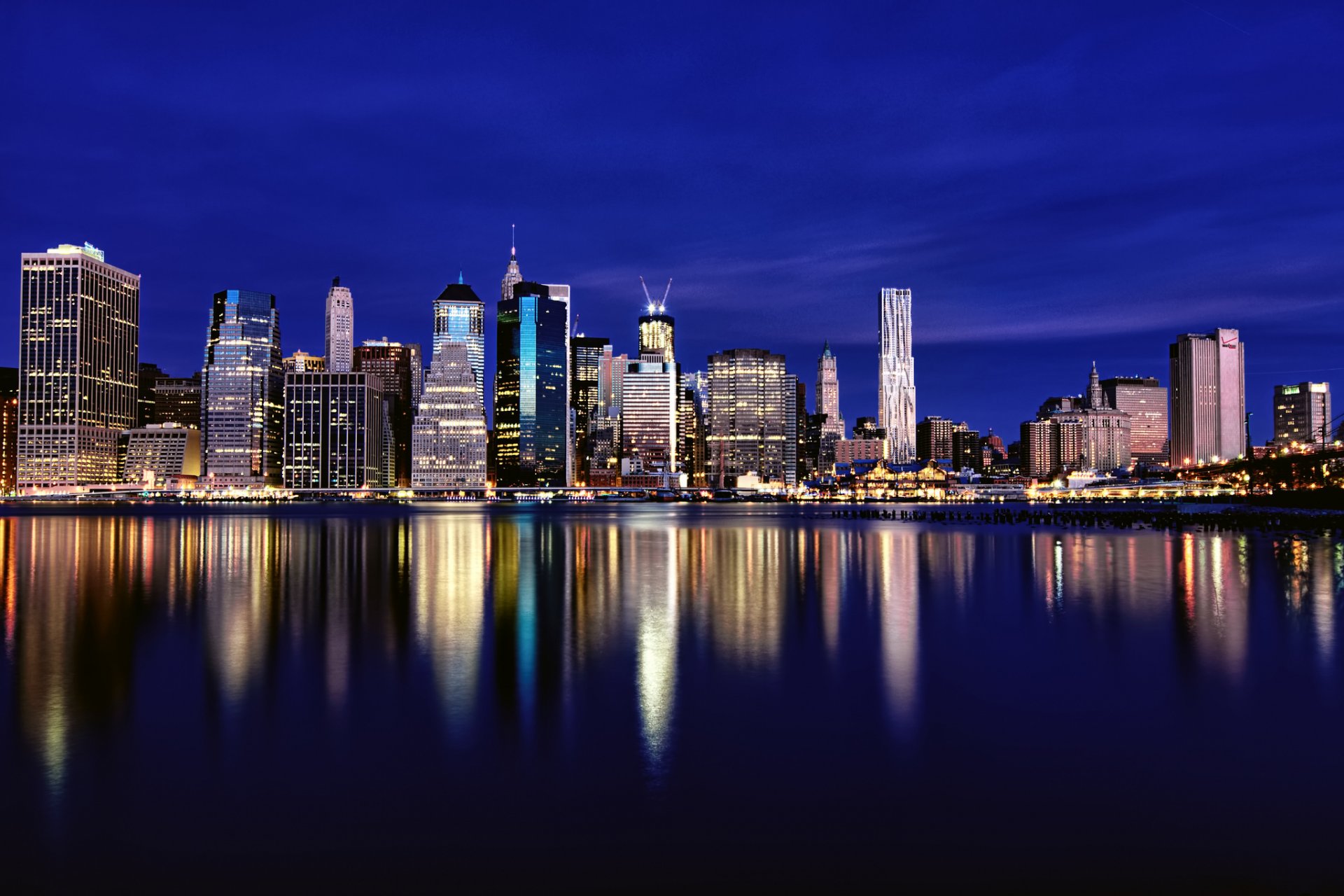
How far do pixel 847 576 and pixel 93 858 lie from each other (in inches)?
1675

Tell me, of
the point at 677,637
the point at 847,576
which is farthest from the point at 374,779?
the point at 847,576

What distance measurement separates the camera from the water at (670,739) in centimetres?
1289

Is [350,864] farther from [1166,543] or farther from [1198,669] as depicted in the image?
[1166,543]

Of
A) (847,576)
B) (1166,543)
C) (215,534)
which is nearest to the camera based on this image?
(847,576)

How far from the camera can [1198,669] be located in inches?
999

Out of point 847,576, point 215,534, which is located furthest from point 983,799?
point 215,534

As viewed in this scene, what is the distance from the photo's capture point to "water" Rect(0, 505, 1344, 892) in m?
12.9

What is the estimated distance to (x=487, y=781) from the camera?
52.3 feet

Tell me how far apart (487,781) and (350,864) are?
3.51 metres

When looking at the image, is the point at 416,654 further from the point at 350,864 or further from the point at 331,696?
the point at 350,864

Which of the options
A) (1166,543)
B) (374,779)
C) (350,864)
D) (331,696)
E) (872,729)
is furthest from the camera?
(1166,543)

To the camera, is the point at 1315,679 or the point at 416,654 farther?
the point at 416,654

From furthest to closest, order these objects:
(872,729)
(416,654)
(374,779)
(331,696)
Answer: (416,654) → (331,696) → (872,729) → (374,779)

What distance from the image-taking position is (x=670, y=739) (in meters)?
18.6
